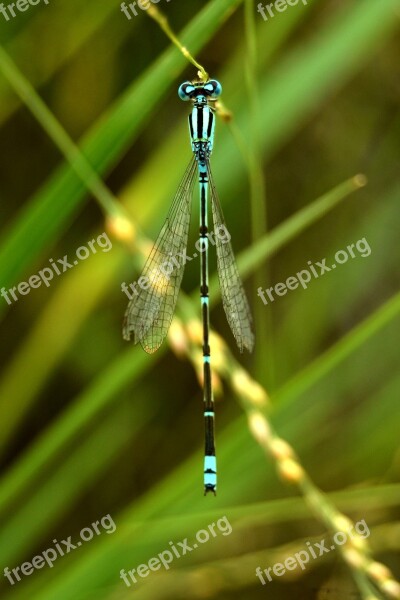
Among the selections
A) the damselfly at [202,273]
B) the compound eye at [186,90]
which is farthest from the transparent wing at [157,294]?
the compound eye at [186,90]

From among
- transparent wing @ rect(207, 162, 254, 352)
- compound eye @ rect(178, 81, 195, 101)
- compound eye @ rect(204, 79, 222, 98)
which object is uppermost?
compound eye @ rect(178, 81, 195, 101)

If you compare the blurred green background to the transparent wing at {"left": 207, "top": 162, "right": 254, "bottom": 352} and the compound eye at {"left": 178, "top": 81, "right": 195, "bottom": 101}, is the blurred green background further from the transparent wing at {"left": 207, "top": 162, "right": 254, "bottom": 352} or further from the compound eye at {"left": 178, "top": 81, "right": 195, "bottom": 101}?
the compound eye at {"left": 178, "top": 81, "right": 195, "bottom": 101}

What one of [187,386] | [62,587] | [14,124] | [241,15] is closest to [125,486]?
[187,386]

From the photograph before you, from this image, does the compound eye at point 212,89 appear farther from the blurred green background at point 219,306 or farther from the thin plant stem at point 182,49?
the blurred green background at point 219,306

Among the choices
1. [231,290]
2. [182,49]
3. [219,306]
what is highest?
[182,49]

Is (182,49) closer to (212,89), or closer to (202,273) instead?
→ (212,89)

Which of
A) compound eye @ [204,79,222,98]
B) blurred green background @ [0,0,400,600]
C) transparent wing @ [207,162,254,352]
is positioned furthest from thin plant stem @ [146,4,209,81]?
blurred green background @ [0,0,400,600]

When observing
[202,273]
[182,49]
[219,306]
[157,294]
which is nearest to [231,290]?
[202,273]
